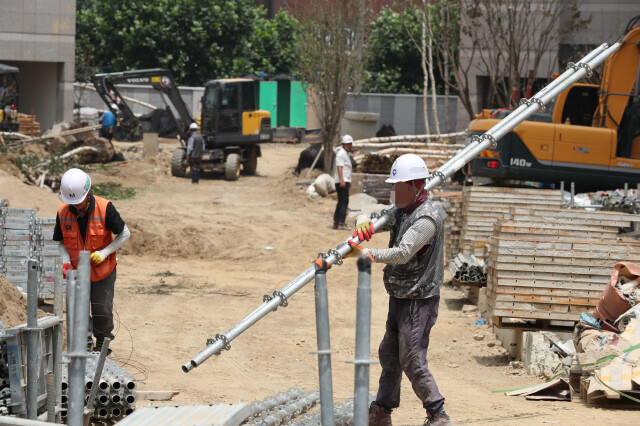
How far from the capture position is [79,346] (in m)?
Result: 4.28

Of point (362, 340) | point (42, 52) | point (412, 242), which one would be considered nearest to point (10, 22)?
point (42, 52)

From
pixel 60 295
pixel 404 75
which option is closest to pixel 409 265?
pixel 60 295

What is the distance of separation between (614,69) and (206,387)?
35.7 ft

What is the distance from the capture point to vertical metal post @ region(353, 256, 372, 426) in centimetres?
419

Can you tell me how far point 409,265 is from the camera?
20.0ft

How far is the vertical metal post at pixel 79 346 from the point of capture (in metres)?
4.19

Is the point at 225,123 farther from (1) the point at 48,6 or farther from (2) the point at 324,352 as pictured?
(2) the point at 324,352

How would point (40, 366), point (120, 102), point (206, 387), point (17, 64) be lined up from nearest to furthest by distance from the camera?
point (40, 366) → point (206, 387) → point (120, 102) → point (17, 64)

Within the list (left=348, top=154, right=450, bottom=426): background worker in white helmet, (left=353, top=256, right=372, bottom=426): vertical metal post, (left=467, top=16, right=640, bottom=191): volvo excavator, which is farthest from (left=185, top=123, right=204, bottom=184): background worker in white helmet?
(left=353, top=256, right=372, bottom=426): vertical metal post

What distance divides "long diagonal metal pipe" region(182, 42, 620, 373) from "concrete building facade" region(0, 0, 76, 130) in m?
30.1

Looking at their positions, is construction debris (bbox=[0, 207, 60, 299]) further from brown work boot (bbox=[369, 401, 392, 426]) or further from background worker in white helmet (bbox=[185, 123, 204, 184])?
background worker in white helmet (bbox=[185, 123, 204, 184])

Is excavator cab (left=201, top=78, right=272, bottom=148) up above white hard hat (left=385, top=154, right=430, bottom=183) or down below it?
above

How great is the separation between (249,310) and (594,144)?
304 inches

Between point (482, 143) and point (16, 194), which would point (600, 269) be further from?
point (16, 194)
